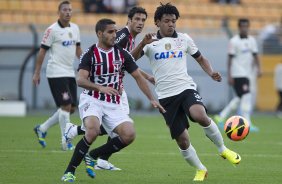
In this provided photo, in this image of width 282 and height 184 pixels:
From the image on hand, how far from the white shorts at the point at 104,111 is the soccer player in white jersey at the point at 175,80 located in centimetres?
77

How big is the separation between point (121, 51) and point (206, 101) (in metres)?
16.6

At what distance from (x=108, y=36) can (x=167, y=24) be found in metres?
1.02

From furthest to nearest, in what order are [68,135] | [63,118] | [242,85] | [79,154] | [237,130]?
[242,85], [63,118], [68,135], [237,130], [79,154]

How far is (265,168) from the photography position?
11.8 meters

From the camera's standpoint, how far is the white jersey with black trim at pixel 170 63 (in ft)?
35.5

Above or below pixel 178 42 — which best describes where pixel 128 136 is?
below

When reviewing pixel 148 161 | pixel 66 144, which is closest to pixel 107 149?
pixel 148 161

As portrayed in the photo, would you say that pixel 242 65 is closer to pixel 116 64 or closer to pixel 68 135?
pixel 68 135

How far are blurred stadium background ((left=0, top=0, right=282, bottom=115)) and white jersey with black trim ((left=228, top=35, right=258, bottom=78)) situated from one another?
20.4 feet

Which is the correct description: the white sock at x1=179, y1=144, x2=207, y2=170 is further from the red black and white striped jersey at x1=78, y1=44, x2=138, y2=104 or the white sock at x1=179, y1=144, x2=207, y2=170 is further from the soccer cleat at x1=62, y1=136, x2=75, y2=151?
the soccer cleat at x1=62, y1=136, x2=75, y2=151

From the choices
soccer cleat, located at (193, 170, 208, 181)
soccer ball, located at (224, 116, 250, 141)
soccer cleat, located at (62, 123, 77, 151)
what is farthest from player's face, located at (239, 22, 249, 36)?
soccer cleat, located at (193, 170, 208, 181)

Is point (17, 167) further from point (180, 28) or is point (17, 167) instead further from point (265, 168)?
point (180, 28)

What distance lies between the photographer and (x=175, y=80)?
35.6 ft

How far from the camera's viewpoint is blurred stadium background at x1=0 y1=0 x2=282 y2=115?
25.2 meters
